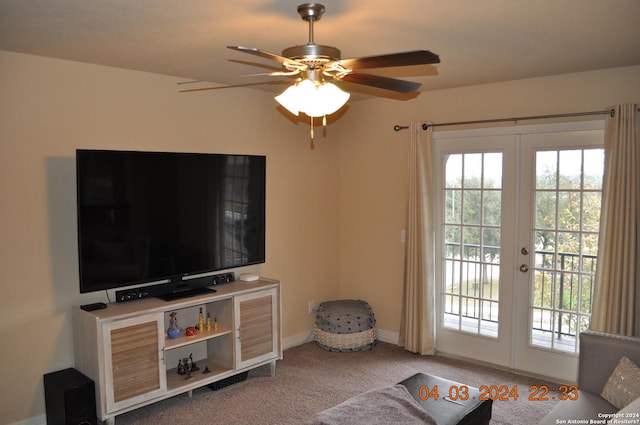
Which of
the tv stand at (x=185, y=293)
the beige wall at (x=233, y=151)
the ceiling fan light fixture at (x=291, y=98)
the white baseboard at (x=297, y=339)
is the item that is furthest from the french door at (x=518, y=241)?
the ceiling fan light fixture at (x=291, y=98)

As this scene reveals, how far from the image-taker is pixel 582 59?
11.5ft

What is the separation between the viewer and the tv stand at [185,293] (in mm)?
3705

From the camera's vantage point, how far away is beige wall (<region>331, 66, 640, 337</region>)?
4.33 metres

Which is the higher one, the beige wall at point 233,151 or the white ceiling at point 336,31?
the white ceiling at point 336,31

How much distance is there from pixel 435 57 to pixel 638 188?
2552mm

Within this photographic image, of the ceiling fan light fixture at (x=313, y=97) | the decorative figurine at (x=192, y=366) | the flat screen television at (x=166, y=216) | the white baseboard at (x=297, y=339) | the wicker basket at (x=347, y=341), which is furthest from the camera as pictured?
the white baseboard at (x=297, y=339)

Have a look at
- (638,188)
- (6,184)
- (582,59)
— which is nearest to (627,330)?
(638,188)

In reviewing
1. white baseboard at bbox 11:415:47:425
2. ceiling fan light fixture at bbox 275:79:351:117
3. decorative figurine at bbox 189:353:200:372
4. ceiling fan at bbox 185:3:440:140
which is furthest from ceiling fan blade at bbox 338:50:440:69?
white baseboard at bbox 11:415:47:425

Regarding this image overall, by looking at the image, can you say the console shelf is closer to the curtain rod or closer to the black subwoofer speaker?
the black subwoofer speaker

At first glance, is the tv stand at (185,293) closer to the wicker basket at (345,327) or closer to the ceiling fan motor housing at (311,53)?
the wicker basket at (345,327)

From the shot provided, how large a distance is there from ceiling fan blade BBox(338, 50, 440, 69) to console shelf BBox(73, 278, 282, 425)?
2257 millimetres

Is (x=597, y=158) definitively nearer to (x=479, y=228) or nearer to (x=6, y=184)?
(x=479, y=228)

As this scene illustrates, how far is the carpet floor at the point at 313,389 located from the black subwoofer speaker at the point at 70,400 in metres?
0.38

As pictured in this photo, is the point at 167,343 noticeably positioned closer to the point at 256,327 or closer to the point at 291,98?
the point at 256,327
